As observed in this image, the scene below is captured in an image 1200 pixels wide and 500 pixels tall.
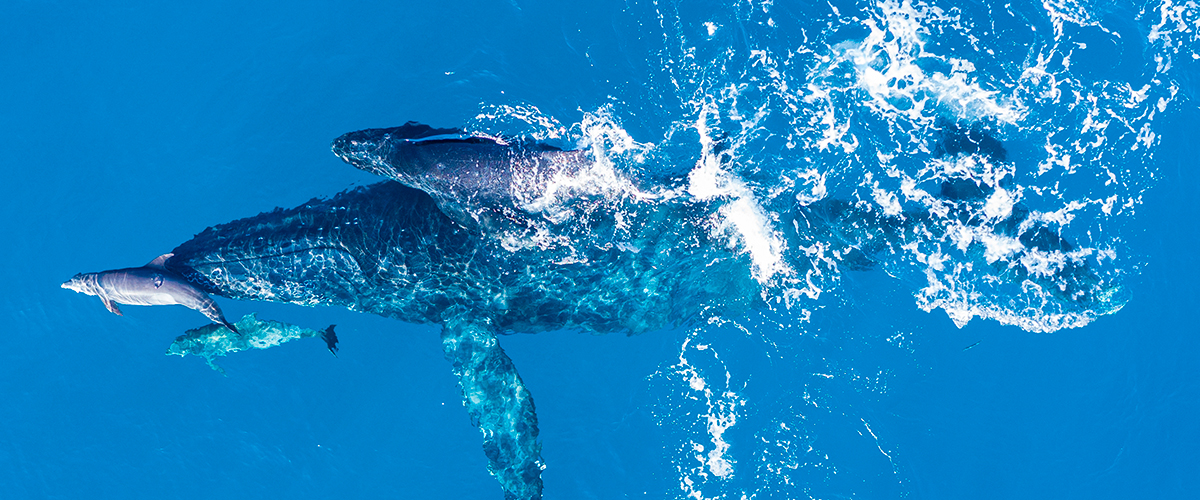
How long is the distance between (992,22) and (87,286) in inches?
797

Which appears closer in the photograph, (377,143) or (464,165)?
(377,143)

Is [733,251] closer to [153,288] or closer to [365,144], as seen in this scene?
[365,144]

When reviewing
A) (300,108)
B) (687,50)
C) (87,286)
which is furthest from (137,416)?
(687,50)

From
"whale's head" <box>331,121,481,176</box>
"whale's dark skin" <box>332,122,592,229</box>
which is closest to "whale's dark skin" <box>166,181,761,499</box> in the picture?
"whale's dark skin" <box>332,122,592,229</box>

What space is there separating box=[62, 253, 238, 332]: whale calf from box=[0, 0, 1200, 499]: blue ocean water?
92.5 inches

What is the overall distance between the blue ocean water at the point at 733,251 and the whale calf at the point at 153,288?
7.71 feet

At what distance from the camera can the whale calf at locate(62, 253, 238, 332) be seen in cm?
1298

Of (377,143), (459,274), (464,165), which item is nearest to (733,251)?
(459,274)

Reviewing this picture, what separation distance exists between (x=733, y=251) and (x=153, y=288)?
456 inches

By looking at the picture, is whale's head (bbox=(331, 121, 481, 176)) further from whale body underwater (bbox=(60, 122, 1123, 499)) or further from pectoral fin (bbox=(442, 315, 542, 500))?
pectoral fin (bbox=(442, 315, 542, 500))

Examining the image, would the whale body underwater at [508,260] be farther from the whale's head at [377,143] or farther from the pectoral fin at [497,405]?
the whale's head at [377,143]

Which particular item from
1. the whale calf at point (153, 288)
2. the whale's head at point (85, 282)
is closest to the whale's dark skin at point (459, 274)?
the whale calf at point (153, 288)

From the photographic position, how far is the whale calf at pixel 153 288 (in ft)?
42.6

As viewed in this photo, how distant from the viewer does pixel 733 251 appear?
46.8 feet
